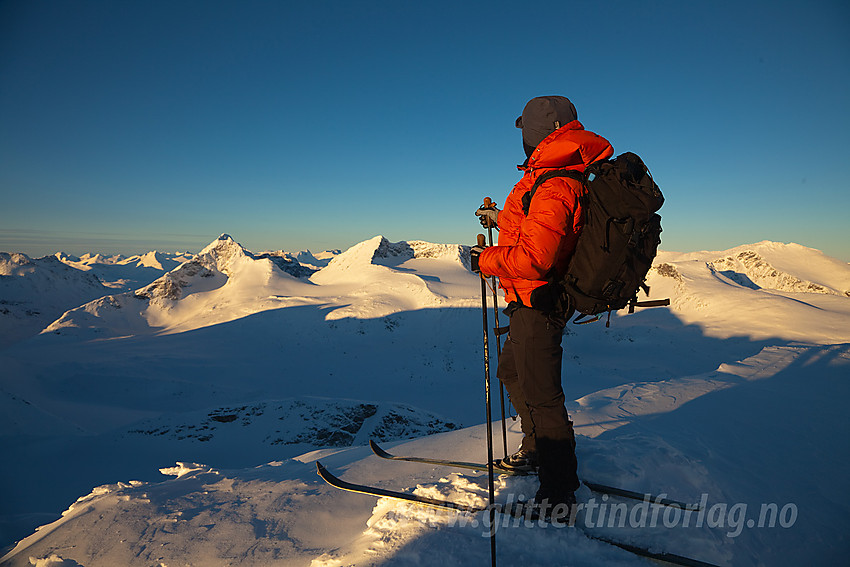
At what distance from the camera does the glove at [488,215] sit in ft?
10.4

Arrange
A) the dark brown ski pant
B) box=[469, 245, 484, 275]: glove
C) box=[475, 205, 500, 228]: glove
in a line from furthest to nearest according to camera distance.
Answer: box=[475, 205, 500, 228]: glove → box=[469, 245, 484, 275]: glove → the dark brown ski pant

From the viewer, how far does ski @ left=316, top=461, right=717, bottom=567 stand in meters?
2.14

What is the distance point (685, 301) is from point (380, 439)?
35997 mm

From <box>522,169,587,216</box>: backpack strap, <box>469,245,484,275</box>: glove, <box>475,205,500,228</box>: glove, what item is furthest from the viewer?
<box>475,205,500,228</box>: glove

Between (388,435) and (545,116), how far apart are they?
1088 cm

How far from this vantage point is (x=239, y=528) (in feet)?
9.08

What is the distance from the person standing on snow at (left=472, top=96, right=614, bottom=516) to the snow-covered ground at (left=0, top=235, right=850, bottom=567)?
460mm

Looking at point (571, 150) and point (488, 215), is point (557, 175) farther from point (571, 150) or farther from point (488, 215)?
point (488, 215)

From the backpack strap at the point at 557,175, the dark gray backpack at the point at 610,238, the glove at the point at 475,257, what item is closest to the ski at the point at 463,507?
the dark gray backpack at the point at 610,238

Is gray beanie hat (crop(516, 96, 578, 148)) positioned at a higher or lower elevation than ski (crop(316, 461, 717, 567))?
higher

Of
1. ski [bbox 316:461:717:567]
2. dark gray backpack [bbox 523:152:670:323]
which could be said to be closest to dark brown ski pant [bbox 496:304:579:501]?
dark gray backpack [bbox 523:152:670:323]

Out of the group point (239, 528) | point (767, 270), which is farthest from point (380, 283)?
point (767, 270)

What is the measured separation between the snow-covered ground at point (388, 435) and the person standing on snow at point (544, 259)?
460 mm

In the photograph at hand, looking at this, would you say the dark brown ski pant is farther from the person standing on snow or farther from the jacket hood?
the jacket hood
